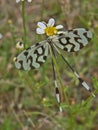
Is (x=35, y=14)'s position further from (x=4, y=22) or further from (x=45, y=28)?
(x=45, y=28)

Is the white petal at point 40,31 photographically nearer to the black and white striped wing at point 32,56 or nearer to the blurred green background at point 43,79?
the black and white striped wing at point 32,56

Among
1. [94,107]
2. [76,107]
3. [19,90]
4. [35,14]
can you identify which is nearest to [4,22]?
[35,14]

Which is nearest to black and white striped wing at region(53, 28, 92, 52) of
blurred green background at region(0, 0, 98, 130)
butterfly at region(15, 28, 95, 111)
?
butterfly at region(15, 28, 95, 111)

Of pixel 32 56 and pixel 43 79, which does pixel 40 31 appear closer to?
pixel 32 56

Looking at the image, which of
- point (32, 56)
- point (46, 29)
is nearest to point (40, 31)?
point (46, 29)

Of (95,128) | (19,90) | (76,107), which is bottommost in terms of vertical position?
(95,128)

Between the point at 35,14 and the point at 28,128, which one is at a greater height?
the point at 35,14

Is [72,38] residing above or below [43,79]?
above
